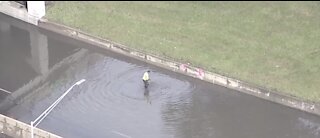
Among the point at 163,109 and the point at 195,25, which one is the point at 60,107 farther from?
the point at 195,25

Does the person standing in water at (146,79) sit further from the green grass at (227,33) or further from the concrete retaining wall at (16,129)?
the concrete retaining wall at (16,129)

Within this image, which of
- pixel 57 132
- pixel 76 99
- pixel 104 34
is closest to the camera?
pixel 57 132

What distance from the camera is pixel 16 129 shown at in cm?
3606

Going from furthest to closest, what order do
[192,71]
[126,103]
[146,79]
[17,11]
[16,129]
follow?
[17,11]
[192,71]
[146,79]
[126,103]
[16,129]

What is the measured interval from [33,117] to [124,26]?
9.77 m

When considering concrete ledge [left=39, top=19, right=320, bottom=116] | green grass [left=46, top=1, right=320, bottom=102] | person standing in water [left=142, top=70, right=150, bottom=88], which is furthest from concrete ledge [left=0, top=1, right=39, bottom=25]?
person standing in water [left=142, top=70, right=150, bottom=88]

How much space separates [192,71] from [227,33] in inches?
168

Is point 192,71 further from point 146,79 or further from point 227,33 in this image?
point 227,33

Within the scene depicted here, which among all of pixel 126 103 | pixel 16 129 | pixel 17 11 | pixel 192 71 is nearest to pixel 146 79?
pixel 126 103

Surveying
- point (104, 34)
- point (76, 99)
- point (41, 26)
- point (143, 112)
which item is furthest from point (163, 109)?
point (41, 26)

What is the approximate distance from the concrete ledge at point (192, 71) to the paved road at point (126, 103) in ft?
1.10

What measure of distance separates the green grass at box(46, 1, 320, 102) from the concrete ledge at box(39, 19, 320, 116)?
382mm

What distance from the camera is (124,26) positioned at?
4616 centimetres

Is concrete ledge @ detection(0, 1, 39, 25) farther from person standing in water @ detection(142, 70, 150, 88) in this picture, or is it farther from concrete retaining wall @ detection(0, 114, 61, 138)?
concrete retaining wall @ detection(0, 114, 61, 138)
